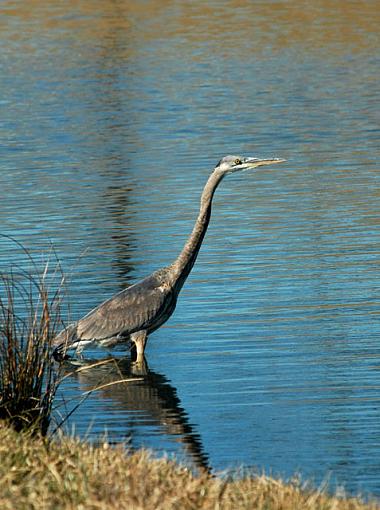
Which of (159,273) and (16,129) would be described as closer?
(159,273)

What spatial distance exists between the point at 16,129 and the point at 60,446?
18.7 m

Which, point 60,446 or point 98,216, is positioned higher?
point 60,446

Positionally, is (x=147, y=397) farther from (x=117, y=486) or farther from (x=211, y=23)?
(x=211, y=23)

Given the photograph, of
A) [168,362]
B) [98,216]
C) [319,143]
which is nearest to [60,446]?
[168,362]

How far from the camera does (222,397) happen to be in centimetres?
976

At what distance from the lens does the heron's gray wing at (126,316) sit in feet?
36.9

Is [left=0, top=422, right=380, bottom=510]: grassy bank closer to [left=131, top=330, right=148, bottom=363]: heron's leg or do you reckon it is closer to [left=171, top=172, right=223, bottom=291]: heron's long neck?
[left=131, top=330, right=148, bottom=363]: heron's leg

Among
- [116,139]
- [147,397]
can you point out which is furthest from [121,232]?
[116,139]

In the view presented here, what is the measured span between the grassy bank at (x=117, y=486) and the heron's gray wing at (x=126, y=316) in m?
4.41

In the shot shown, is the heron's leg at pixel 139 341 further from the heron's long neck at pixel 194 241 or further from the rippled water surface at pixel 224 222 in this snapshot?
the heron's long neck at pixel 194 241

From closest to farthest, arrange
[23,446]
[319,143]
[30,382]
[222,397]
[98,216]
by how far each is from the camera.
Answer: [23,446] < [30,382] < [222,397] < [98,216] < [319,143]

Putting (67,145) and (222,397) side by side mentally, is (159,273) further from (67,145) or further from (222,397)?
(67,145)

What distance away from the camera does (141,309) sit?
11.2 meters

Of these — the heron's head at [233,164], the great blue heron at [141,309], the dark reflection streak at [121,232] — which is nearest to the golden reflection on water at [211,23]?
the dark reflection streak at [121,232]
